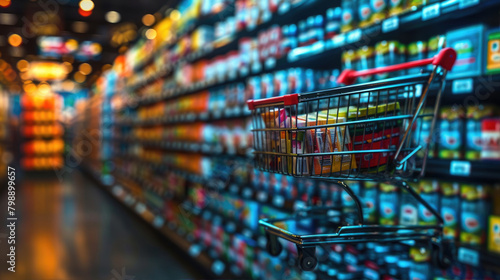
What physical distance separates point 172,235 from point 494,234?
3.70m

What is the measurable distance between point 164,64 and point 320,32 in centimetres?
345

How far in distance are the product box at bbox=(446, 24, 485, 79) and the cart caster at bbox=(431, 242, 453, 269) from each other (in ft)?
1.97

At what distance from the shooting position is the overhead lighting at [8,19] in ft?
19.9

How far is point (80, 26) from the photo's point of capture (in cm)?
900

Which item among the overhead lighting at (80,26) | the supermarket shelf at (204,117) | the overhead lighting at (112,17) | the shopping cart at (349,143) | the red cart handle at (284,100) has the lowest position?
the shopping cart at (349,143)

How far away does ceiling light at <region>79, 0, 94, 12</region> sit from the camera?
727 cm

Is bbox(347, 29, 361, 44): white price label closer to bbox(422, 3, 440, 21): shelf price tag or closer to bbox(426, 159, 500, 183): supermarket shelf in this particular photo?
bbox(422, 3, 440, 21): shelf price tag

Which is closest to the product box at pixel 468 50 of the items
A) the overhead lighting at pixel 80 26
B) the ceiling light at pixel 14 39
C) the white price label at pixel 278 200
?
A: the white price label at pixel 278 200

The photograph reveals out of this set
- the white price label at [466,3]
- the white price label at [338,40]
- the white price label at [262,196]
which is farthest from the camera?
the white price label at [262,196]

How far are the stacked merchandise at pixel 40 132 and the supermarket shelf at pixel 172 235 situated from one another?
15.8 feet

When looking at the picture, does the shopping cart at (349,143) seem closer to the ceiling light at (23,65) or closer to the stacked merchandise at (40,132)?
the ceiling light at (23,65)

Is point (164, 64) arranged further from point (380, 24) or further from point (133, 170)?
point (380, 24)

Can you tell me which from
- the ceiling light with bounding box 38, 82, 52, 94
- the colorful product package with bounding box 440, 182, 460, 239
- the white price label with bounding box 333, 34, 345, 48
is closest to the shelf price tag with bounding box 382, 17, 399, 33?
the white price label with bounding box 333, 34, 345, 48

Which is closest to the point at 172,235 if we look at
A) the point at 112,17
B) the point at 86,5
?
the point at 86,5
